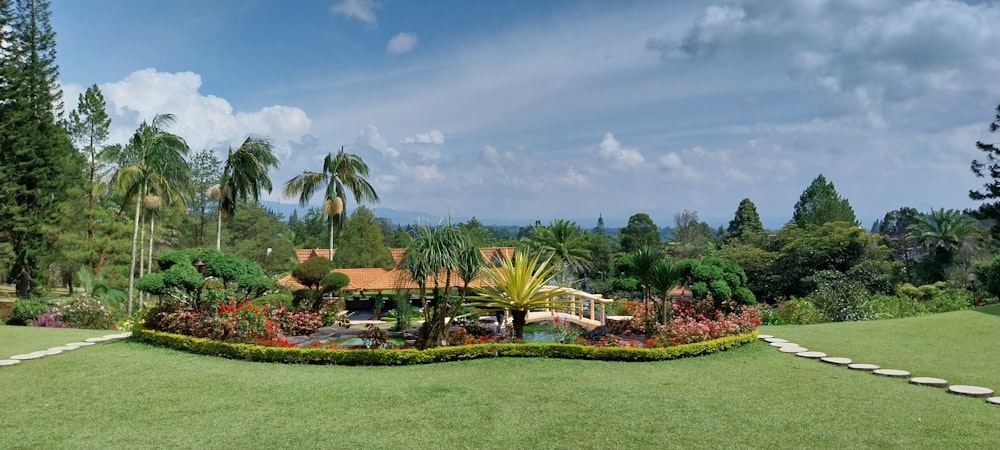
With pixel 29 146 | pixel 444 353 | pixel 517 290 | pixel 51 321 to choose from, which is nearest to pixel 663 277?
pixel 517 290

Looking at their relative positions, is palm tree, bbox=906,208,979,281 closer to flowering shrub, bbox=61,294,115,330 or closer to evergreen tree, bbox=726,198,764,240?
evergreen tree, bbox=726,198,764,240

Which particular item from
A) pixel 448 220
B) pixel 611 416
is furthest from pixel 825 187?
pixel 611 416

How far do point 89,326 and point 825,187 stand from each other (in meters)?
39.0

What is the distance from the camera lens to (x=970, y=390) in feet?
23.7

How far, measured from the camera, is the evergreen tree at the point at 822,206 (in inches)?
1250

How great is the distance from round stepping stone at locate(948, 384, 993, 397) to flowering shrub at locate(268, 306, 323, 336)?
11.8 metres

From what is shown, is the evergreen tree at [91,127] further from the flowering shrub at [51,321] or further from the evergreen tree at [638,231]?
the evergreen tree at [638,231]

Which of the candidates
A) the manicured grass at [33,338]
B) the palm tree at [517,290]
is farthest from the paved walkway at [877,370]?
the manicured grass at [33,338]

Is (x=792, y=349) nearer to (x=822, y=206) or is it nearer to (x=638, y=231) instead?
(x=822, y=206)

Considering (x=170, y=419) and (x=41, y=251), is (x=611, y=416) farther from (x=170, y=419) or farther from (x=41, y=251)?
(x=41, y=251)

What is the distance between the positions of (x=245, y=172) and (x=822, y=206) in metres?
28.1

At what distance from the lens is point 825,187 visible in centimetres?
3875

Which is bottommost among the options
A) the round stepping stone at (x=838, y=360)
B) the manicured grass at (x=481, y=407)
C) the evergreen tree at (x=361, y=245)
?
the manicured grass at (x=481, y=407)

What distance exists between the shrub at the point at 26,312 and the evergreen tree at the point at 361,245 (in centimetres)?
1712
